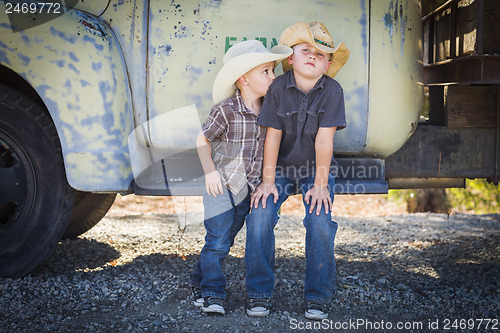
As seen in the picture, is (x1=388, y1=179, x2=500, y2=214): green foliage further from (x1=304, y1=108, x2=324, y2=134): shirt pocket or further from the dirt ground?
(x1=304, y1=108, x2=324, y2=134): shirt pocket

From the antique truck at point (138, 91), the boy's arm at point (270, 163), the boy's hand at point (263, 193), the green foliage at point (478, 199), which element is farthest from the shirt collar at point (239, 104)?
the green foliage at point (478, 199)

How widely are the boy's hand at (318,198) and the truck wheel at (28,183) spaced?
55.9 inches

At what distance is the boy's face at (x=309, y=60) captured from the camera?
109 inches

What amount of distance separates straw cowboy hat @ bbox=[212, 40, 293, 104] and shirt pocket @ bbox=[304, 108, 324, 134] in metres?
0.30

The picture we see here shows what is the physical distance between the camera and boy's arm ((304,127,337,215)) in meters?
2.76

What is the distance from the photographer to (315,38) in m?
2.78

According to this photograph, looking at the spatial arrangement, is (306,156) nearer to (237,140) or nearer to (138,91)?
(237,140)

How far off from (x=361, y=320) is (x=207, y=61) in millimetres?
1576

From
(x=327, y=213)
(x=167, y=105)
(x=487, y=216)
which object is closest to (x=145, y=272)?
(x=167, y=105)

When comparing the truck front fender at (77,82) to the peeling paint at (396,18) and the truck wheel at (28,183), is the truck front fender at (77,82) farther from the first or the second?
the peeling paint at (396,18)

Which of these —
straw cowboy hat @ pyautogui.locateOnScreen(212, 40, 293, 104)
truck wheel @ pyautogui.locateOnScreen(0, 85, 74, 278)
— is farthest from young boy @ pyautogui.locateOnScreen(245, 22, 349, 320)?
truck wheel @ pyautogui.locateOnScreen(0, 85, 74, 278)

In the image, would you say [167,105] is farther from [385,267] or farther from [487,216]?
[487,216]

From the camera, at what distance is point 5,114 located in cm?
312

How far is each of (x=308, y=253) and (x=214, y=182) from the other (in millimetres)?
580
